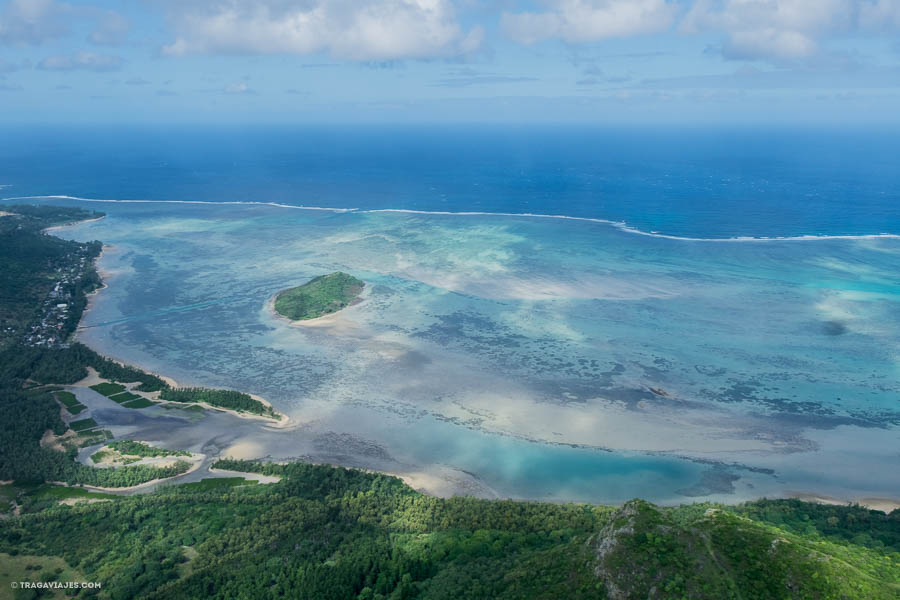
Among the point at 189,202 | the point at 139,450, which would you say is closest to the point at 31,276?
the point at 139,450

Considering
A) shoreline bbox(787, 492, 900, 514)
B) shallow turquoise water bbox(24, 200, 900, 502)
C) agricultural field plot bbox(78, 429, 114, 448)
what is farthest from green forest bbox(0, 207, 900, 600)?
shallow turquoise water bbox(24, 200, 900, 502)

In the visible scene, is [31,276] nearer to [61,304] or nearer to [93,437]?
[61,304]

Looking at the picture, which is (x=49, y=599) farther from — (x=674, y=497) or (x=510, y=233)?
(x=510, y=233)

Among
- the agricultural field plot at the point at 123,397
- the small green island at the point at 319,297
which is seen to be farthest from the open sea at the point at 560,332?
the agricultural field plot at the point at 123,397

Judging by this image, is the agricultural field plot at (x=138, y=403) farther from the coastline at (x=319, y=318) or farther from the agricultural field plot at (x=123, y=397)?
the coastline at (x=319, y=318)

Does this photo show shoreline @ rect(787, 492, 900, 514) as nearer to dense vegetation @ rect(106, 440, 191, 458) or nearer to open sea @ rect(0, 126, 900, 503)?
open sea @ rect(0, 126, 900, 503)

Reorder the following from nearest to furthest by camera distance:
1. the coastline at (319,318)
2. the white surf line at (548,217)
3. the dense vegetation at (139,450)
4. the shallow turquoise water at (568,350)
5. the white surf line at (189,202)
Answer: the shallow turquoise water at (568,350) < the dense vegetation at (139,450) < the coastline at (319,318) < the white surf line at (548,217) < the white surf line at (189,202)
